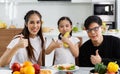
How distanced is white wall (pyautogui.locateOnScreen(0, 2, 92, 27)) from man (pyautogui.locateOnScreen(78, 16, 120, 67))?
2.57m

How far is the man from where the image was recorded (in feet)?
7.00

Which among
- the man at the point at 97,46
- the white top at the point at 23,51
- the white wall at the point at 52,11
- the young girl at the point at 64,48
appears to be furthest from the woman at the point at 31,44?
the white wall at the point at 52,11

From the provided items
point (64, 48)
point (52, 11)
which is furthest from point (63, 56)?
point (52, 11)

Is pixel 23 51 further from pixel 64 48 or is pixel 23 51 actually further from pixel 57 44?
pixel 64 48

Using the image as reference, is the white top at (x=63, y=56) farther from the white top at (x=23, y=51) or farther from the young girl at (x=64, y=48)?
the white top at (x=23, y=51)

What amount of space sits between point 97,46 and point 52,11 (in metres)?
2.74

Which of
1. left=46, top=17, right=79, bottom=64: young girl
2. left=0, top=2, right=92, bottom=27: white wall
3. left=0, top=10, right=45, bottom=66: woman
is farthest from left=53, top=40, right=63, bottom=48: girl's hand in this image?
left=0, top=2, right=92, bottom=27: white wall

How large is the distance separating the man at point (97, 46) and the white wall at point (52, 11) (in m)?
2.57

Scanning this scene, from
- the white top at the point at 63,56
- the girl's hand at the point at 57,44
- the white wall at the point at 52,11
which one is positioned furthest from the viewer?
the white wall at the point at 52,11

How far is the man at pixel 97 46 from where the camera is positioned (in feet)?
7.00

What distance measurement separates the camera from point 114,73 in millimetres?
1625

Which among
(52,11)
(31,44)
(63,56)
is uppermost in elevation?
(52,11)

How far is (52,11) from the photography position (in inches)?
193

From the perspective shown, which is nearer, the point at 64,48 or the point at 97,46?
the point at 97,46
